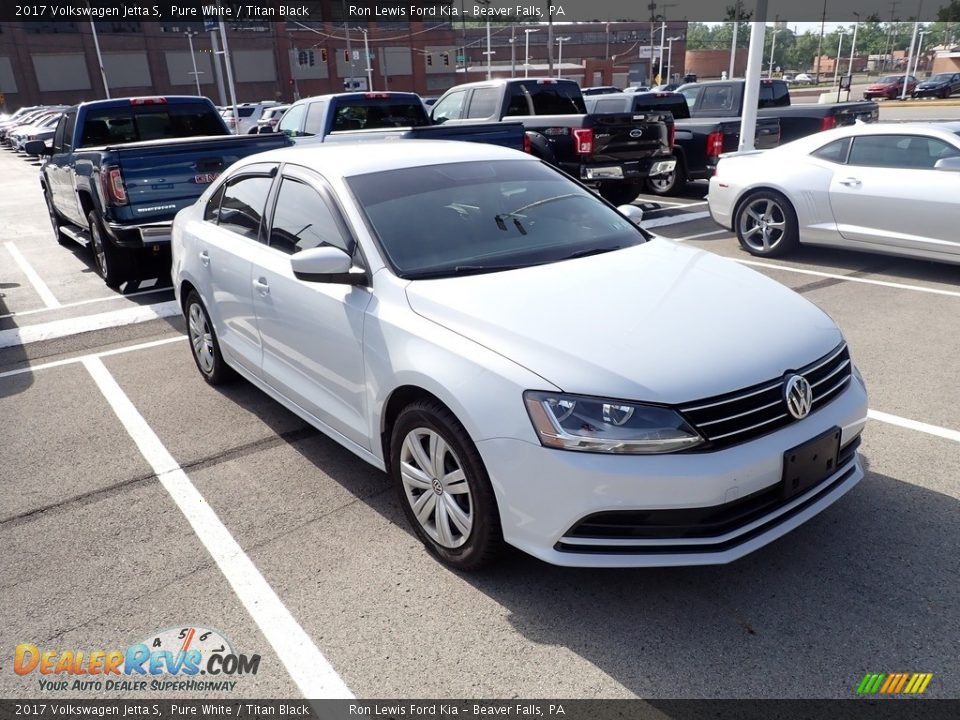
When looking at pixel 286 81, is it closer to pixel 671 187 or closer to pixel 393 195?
pixel 671 187

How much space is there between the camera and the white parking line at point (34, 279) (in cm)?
838

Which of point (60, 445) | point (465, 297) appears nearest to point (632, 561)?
point (465, 297)

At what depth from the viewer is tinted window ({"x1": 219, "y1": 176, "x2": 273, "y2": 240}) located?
→ 4.55 meters

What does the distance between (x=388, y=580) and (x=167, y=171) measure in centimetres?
590

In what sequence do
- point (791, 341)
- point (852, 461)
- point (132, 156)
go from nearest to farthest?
point (791, 341), point (852, 461), point (132, 156)

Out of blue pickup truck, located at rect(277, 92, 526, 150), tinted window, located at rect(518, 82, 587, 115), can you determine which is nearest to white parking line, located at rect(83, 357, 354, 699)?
blue pickup truck, located at rect(277, 92, 526, 150)

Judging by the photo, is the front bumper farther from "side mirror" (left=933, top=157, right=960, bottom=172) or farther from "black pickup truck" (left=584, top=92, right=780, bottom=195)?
"black pickup truck" (left=584, top=92, right=780, bottom=195)

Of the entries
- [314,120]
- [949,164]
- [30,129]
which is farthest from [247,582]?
[30,129]

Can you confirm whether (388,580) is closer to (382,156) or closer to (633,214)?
(382,156)

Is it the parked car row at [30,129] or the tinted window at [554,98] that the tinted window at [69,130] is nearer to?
the tinted window at [554,98]

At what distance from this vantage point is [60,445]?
4.78 metres

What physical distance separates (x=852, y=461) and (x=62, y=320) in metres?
7.22

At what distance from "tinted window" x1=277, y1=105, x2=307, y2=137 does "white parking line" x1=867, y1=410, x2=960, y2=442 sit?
10.2 metres

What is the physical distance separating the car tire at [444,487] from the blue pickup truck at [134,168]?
5422mm
